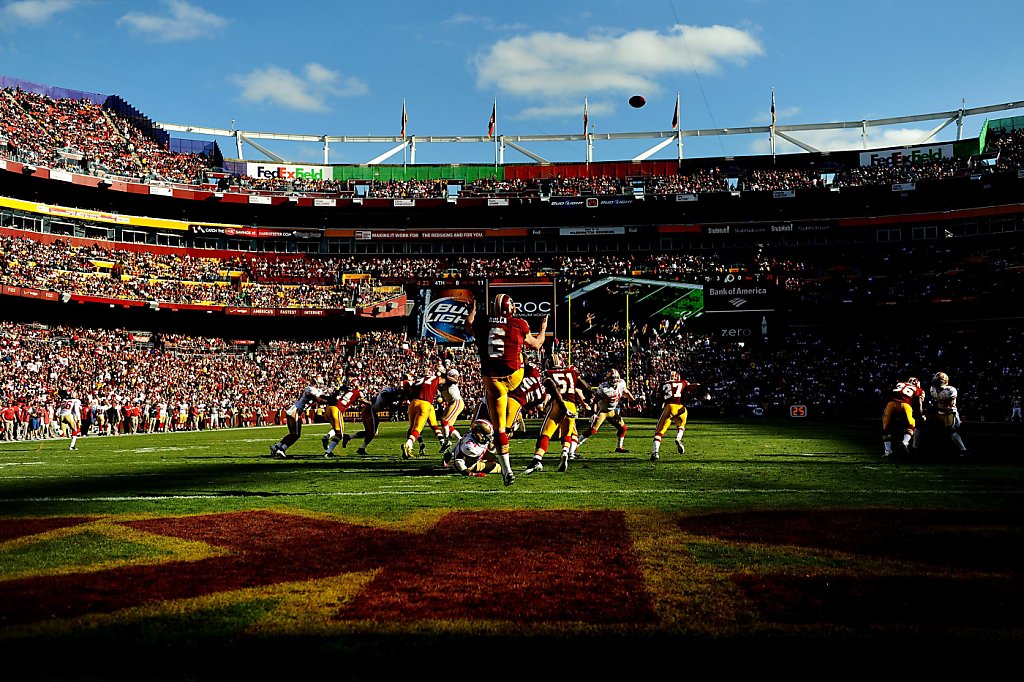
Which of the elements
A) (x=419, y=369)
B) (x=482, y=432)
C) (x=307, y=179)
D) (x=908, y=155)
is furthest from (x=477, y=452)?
(x=908, y=155)

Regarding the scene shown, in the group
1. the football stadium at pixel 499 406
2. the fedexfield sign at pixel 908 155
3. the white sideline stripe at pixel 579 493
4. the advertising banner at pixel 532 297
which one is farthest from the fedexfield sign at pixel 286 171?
the white sideline stripe at pixel 579 493

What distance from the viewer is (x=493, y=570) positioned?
651cm

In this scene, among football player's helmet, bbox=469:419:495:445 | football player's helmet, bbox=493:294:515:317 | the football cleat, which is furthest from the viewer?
the football cleat

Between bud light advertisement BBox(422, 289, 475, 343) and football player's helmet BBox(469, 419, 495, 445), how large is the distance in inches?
1640

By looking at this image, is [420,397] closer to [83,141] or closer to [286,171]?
[83,141]

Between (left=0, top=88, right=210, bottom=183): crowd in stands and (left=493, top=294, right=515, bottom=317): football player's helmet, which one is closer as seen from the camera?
(left=493, top=294, right=515, bottom=317): football player's helmet

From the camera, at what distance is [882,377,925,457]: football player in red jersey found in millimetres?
17281

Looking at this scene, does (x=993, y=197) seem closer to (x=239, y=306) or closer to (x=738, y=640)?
(x=239, y=306)

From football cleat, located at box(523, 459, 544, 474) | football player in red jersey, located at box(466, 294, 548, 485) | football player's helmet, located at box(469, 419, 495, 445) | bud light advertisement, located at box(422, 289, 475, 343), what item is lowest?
football cleat, located at box(523, 459, 544, 474)

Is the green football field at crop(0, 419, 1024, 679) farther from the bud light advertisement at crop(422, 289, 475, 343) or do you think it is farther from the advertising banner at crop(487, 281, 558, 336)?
the advertising banner at crop(487, 281, 558, 336)

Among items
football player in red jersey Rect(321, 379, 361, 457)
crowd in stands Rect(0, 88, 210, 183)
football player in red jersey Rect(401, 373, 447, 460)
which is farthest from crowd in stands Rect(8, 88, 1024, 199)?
football player in red jersey Rect(401, 373, 447, 460)

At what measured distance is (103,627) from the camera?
4.99 metres

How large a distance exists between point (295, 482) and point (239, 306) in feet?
147

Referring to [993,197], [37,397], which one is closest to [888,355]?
[993,197]
